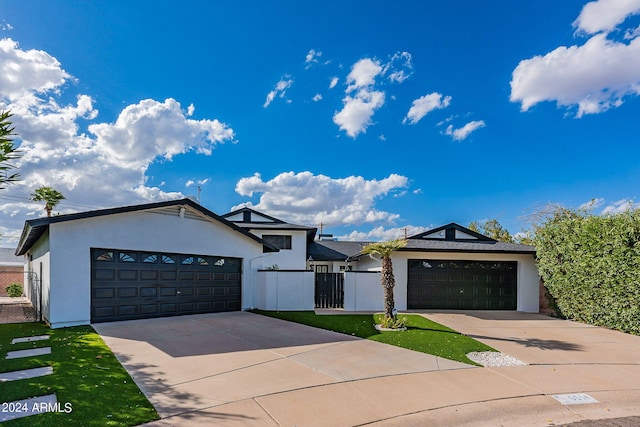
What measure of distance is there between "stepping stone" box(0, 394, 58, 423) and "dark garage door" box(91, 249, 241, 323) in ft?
20.5

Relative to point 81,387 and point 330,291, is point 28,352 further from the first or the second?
point 330,291

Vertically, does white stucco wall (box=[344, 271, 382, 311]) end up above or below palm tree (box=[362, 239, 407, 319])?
below

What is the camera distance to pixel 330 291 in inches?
600

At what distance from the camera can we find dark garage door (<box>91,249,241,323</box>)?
1029cm

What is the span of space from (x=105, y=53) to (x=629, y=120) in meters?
19.5

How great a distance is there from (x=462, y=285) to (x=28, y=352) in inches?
581

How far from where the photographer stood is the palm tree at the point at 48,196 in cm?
2291

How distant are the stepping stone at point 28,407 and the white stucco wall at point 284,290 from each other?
31.5 feet

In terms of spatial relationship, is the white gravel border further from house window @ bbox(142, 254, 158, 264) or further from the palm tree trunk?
house window @ bbox(142, 254, 158, 264)

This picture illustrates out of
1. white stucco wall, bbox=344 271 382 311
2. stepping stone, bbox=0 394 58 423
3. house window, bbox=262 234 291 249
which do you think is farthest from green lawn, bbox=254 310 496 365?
house window, bbox=262 234 291 249

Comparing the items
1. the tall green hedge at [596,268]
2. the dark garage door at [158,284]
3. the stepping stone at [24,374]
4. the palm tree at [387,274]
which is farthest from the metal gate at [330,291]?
the stepping stone at [24,374]

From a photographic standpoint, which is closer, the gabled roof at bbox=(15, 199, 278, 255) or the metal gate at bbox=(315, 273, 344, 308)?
the gabled roof at bbox=(15, 199, 278, 255)

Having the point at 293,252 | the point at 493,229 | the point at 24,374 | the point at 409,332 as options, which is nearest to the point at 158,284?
the point at 24,374

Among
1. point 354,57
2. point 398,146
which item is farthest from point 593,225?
point 354,57
